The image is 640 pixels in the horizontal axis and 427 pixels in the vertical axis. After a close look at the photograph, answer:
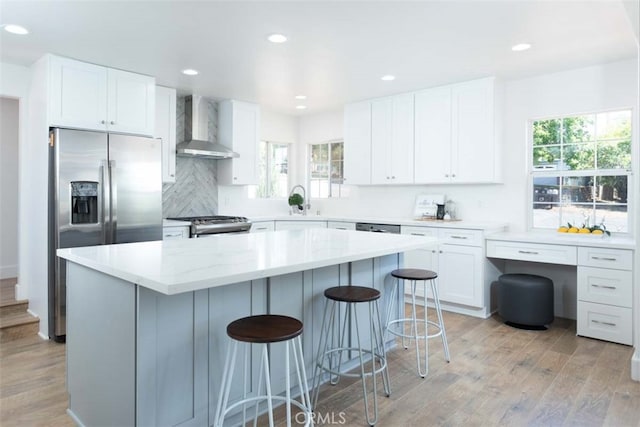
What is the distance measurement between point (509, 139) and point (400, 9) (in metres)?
2.42

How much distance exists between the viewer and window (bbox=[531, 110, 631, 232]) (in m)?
3.97

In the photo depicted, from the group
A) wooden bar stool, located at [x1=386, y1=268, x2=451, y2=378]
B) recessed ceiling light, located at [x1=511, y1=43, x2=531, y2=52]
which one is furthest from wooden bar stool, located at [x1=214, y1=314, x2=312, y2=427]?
recessed ceiling light, located at [x1=511, y1=43, x2=531, y2=52]

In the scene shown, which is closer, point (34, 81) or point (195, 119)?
point (34, 81)

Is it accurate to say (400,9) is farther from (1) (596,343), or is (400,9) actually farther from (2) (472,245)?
(1) (596,343)

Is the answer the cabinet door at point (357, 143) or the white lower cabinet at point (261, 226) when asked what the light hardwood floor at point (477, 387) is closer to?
the white lower cabinet at point (261, 226)

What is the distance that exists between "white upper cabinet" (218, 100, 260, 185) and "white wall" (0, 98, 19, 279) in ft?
9.46

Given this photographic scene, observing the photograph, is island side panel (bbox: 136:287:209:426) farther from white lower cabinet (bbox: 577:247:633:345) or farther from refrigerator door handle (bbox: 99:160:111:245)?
white lower cabinet (bbox: 577:247:633:345)

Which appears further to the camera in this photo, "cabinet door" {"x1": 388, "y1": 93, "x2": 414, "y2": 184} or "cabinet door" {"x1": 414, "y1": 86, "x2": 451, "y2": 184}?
"cabinet door" {"x1": 388, "y1": 93, "x2": 414, "y2": 184}

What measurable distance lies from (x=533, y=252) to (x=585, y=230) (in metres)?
0.57

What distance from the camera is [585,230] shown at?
13.0 feet

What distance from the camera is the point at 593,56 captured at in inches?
148

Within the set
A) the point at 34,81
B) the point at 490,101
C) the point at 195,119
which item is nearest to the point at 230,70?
the point at 195,119

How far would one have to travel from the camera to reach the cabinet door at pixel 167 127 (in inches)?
185

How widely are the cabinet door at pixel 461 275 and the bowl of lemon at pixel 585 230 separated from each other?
2.79 ft
